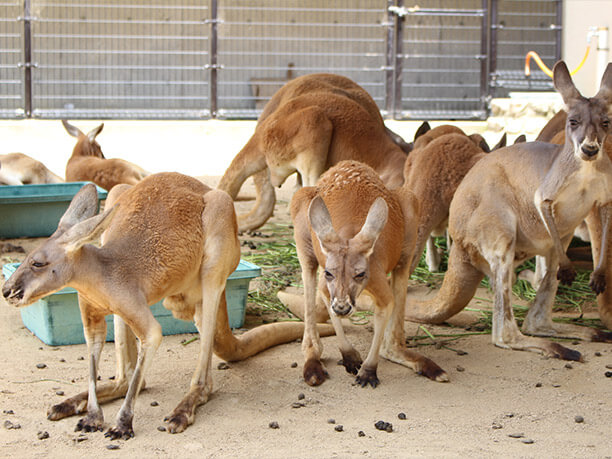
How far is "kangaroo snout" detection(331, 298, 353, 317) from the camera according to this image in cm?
324

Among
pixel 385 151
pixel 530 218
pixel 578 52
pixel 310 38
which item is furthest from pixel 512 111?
pixel 530 218

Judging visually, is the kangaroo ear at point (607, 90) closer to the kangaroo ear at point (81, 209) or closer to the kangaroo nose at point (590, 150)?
the kangaroo nose at point (590, 150)

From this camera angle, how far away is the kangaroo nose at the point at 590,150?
3.73m

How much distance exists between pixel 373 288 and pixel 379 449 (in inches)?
30.1

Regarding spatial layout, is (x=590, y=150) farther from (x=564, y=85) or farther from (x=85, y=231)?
(x=85, y=231)

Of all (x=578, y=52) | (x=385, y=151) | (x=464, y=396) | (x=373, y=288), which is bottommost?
(x=464, y=396)

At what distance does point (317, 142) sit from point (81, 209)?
2.81 m

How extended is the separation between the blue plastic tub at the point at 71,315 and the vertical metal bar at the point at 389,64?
8654mm

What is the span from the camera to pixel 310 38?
12812mm

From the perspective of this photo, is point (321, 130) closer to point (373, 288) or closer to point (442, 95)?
point (373, 288)

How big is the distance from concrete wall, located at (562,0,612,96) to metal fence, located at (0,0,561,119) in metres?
0.25

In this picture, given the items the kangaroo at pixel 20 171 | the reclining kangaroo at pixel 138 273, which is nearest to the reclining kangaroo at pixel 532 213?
the reclining kangaroo at pixel 138 273

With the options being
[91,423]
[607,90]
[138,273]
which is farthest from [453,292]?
[91,423]

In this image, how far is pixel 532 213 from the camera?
13.7 feet
